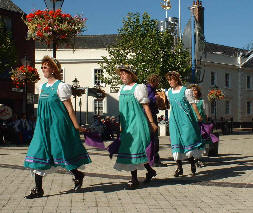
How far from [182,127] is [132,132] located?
1.62 m

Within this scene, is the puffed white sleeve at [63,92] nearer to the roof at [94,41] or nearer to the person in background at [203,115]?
the person in background at [203,115]

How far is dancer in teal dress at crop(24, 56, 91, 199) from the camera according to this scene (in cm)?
611

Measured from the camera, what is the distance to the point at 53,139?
242 inches

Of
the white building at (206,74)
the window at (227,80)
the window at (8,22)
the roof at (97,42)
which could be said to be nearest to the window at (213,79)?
the white building at (206,74)

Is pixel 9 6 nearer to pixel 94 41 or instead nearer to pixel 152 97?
pixel 94 41

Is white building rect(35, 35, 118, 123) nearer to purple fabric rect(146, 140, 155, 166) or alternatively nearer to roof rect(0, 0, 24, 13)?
roof rect(0, 0, 24, 13)

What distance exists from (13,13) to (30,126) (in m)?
12.0

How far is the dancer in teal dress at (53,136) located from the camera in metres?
6.11

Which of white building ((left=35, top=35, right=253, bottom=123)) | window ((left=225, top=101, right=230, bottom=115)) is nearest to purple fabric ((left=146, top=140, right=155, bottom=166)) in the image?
white building ((left=35, top=35, right=253, bottom=123))

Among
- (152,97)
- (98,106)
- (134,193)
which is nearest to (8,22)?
(98,106)

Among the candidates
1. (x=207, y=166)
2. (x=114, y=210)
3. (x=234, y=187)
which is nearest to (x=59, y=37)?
(x=207, y=166)

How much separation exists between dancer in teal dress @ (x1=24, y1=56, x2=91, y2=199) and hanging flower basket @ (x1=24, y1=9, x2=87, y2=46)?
18.5 ft

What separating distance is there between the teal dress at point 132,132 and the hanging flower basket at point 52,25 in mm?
5473

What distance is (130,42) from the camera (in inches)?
1350
